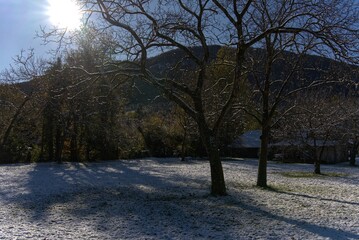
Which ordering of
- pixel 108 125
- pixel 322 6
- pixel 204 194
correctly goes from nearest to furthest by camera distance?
pixel 322 6, pixel 204 194, pixel 108 125

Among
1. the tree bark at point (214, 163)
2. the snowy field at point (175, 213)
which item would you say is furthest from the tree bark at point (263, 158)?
the tree bark at point (214, 163)

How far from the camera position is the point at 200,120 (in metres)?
11.3

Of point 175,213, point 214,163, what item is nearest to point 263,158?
point 214,163

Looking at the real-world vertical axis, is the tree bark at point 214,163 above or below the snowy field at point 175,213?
above

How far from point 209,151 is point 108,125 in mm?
21498

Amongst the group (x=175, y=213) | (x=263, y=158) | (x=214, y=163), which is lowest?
(x=175, y=213)

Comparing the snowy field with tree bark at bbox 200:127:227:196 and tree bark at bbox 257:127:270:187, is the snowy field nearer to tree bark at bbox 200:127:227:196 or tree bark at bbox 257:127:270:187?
tree bark at bbox 200:127:227:196

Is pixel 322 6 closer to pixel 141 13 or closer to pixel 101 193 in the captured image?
pixel 141 13

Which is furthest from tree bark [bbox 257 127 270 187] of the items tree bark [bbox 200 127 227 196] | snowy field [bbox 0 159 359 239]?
tree bark [bbox 200 127 227 196]

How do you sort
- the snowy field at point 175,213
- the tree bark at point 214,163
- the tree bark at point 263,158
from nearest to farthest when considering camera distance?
the snowy field at point 175,213 < the tree bark at point 214,163 < the tree bark at point 263,158

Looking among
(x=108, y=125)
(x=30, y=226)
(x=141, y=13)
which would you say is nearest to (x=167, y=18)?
(x=141, y=13)

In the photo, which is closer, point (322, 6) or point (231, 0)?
point (322, 6)

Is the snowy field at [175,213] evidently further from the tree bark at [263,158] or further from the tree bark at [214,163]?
the tree bark at [263,158]

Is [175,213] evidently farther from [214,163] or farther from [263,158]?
[263,158]
